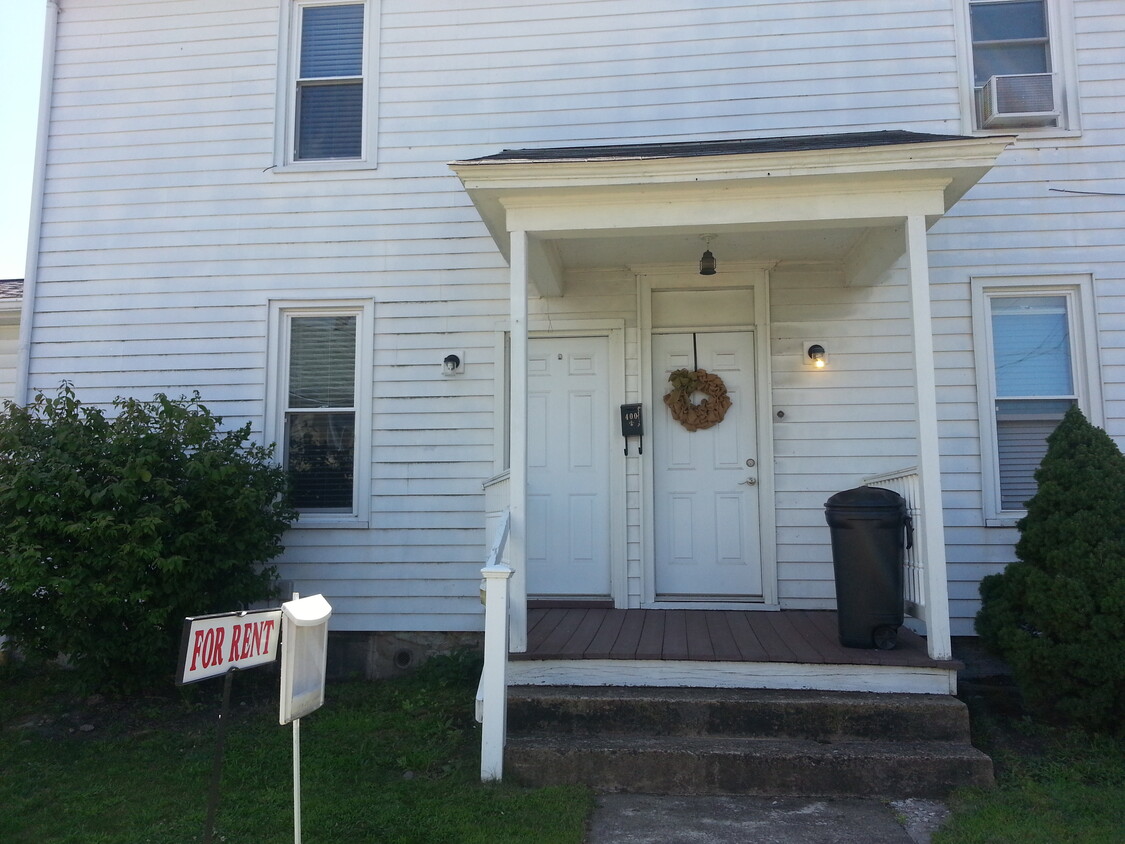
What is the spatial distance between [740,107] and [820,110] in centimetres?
58

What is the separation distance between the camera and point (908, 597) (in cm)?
462

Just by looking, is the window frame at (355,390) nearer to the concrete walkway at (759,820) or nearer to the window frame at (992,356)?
the concrete walkway at (759,820)

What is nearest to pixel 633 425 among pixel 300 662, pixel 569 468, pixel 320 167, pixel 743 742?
pixel 569 468

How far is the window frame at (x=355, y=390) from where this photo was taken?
19.7 feet

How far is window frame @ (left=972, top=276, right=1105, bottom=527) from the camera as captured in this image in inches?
219

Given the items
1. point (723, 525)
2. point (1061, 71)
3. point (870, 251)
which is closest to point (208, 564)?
point (723, 525)

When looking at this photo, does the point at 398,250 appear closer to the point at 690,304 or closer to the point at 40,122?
the point at 690,304

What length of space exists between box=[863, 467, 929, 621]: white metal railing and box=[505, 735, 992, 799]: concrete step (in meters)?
0.76

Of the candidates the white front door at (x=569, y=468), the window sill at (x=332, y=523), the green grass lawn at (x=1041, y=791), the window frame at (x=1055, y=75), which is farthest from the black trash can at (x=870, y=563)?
the window sill at (x=332, y=523)

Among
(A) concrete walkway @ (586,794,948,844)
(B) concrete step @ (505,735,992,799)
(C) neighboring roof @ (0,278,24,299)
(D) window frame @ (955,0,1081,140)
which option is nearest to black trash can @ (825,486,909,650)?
(B) concrete step @ (505,735,992,799)

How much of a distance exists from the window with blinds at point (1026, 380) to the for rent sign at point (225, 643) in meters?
4.85

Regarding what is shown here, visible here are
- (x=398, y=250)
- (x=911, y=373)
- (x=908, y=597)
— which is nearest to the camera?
(x=908, y=597)

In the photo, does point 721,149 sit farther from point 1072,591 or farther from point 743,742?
point 743,742

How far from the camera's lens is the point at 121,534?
4918 millimetres
